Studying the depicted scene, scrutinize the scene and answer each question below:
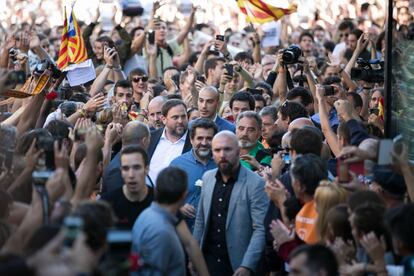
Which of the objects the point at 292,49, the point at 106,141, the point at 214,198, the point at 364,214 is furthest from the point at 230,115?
the point at 364,214

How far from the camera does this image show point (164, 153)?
13977 mm

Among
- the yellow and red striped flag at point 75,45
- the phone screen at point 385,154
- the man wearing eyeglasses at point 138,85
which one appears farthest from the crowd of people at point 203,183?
the man wearing eyeglasses at point 138,85

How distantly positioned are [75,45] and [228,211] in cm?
646

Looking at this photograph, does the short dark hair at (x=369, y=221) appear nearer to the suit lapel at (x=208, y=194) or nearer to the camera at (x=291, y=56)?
the suit lapel at (x=208, y=194)

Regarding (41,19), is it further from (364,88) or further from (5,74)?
(5,74)

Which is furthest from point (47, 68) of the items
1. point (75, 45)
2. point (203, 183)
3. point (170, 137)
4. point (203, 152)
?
point (203, 183)

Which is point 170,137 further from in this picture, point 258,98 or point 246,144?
point 258,98

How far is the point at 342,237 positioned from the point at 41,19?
3092 centimetres

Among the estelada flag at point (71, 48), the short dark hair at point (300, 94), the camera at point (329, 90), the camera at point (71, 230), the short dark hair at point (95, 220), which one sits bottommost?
the short dark hair at point (300, 94)

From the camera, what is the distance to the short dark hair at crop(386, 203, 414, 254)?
8711mm

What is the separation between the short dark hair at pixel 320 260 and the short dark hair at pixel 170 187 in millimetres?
1856

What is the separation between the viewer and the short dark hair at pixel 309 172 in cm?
1059

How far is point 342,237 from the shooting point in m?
9.63

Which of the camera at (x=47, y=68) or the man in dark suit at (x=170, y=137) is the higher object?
the camera at (x=47, y=68)
